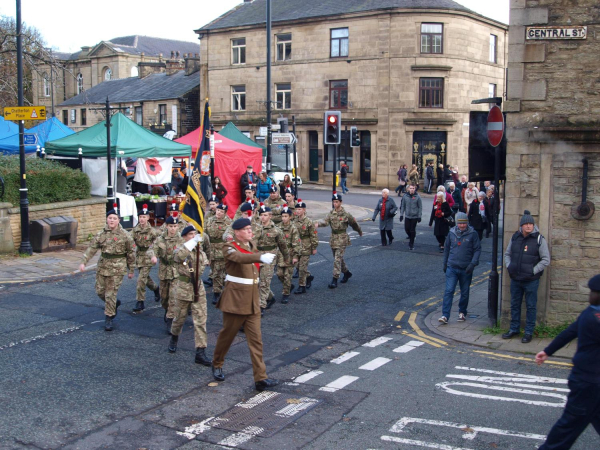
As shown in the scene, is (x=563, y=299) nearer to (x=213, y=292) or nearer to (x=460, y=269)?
(x=460, y=269)

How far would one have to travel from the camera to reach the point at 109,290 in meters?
10.3

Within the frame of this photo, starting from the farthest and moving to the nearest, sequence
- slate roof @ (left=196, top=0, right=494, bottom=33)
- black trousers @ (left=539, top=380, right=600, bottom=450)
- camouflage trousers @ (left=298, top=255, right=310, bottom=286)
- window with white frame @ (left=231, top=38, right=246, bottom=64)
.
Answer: window with white frame @ (left=231, top=38, right=246, bottom=64)
slate roof @ (left=196, top=0, right=494, bottom=33)
camouflage trousers @ (left=298, top=255, right=310, bottom=286)
black trousers @ (left=539, top=380, right=600, bottom=450)

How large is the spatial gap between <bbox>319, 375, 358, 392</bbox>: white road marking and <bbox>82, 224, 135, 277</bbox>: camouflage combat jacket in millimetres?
4167

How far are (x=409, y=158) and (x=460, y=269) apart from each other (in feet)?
95.0

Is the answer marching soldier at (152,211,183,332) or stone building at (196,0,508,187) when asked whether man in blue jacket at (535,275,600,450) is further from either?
stone building at (196,0,508,187)

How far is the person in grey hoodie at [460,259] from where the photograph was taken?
10859mm

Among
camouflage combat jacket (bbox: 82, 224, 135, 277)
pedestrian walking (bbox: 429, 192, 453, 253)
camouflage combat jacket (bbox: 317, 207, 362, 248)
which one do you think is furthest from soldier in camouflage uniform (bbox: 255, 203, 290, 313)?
pedestrian walking (bbox: 429, 192, 453, 253)

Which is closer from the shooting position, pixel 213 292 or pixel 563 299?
pixel 563 299

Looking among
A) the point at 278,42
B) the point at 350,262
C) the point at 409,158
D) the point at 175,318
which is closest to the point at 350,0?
the point at 278,42

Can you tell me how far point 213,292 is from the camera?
40.6 feet

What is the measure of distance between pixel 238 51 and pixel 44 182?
94.4 feet

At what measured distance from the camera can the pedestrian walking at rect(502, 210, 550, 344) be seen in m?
9.62

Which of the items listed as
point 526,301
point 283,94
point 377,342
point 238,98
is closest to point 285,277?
point 377,342

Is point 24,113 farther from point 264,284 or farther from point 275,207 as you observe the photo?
point 264,284
